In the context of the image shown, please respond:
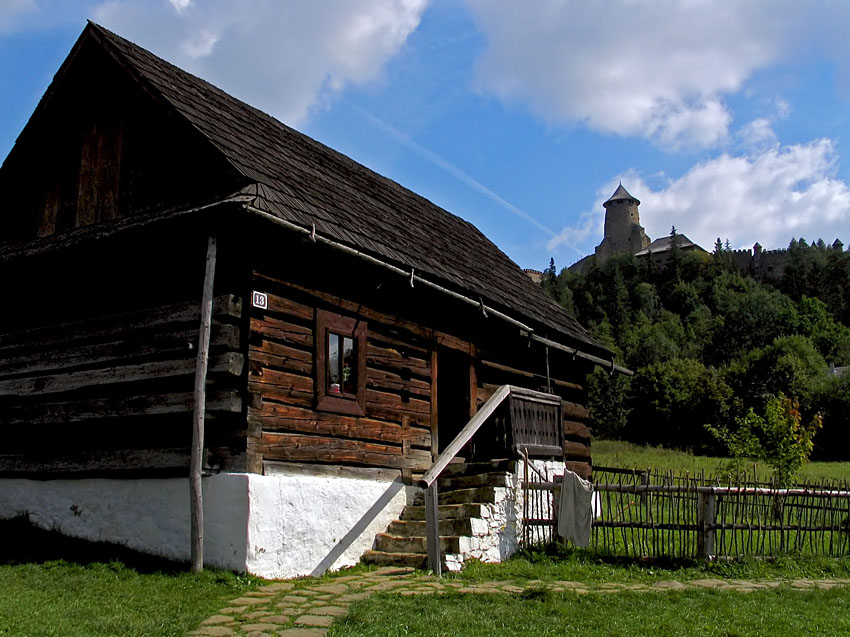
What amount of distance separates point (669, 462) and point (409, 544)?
20502 mm

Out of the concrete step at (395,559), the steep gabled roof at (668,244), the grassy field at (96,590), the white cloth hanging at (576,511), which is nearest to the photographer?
the grassy field at (96,590)

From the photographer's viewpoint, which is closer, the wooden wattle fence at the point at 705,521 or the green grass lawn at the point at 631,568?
the green grass lawn at the point at 631,568

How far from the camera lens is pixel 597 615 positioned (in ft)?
21.3

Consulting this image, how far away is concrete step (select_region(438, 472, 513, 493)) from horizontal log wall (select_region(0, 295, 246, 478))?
3162 mm

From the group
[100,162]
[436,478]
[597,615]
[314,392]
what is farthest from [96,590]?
[100,162]

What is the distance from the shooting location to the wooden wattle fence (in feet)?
31.1

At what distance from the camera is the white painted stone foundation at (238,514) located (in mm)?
8016

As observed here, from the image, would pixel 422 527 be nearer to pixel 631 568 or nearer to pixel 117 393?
pixel 631 568

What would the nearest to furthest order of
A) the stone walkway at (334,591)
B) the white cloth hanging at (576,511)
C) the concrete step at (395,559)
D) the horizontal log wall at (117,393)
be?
the stone walkway at (334,591) → the horizontal log wall at (117,393) → the concrete step at (395,559) → the white cloth hanging at (576,511)

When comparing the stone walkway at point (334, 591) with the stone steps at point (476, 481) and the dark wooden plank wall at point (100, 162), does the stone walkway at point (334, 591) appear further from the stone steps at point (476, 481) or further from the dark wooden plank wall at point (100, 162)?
the dark wooden plank wall at point (100, 162)

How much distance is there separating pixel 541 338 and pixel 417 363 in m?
2.93

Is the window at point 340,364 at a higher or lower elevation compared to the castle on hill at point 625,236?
lower

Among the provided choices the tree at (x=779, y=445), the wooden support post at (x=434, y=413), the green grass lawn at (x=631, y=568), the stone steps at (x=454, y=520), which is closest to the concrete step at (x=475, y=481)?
the stone steps at (x=454, y=520)

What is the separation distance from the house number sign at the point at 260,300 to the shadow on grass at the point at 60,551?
262 cm
